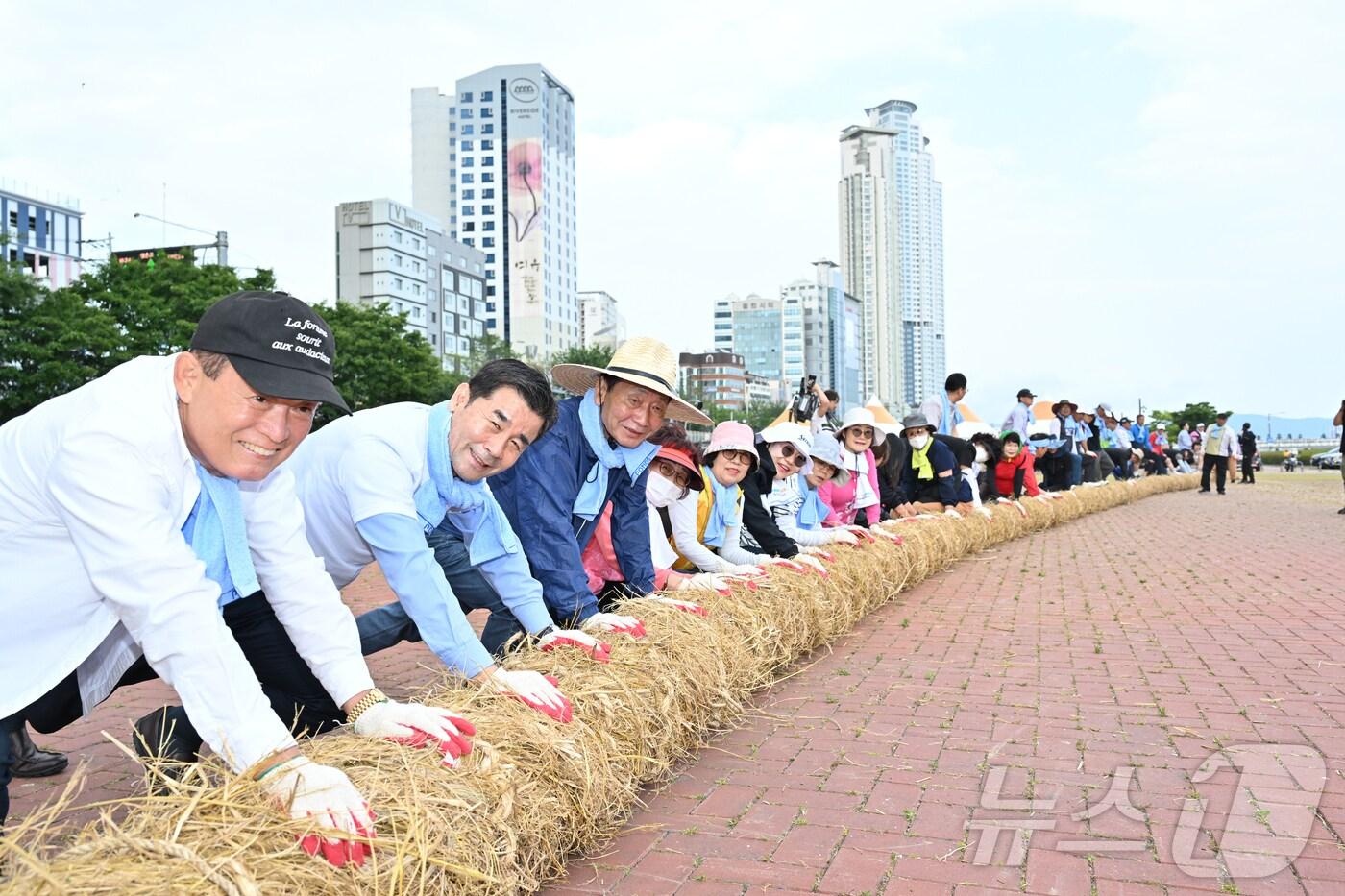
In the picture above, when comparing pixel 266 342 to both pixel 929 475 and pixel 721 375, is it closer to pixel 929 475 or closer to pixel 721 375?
pixel 929 475

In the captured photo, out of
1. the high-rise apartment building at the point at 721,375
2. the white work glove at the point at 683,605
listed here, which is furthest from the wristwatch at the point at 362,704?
the high-rise apartment building at the point at 721,375

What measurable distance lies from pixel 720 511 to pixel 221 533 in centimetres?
372

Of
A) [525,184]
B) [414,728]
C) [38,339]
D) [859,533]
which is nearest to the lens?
[414,728]

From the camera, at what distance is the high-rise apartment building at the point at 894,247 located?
169500 millimetres

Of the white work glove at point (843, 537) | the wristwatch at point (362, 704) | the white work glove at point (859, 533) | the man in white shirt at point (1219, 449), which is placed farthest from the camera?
the man in white shirt at point (1219, 449)

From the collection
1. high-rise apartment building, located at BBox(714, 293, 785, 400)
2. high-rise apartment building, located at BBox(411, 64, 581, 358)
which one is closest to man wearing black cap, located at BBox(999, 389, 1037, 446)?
high-rise apartment building, located at BBox(411, 64, 581, 358)

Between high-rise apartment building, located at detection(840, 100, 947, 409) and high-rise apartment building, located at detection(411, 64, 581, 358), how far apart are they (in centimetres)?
5926

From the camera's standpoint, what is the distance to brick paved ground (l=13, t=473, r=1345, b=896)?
2.87 meters

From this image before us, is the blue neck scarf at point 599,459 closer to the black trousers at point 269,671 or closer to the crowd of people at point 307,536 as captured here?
the crowd of people at point 307,536

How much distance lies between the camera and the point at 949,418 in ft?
45.4

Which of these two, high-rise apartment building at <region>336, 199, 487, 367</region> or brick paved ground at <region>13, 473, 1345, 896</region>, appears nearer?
brick paved ground at <region>13, 473, 1345, 896</region>

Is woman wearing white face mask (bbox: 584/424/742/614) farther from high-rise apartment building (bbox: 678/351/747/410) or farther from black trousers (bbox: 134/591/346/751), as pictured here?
high-rise apartment building (bbox: 678/351/747/410)

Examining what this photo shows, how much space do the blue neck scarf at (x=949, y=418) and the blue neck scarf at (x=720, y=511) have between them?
825 cm

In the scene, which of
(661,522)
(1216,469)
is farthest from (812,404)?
(1216,469)
